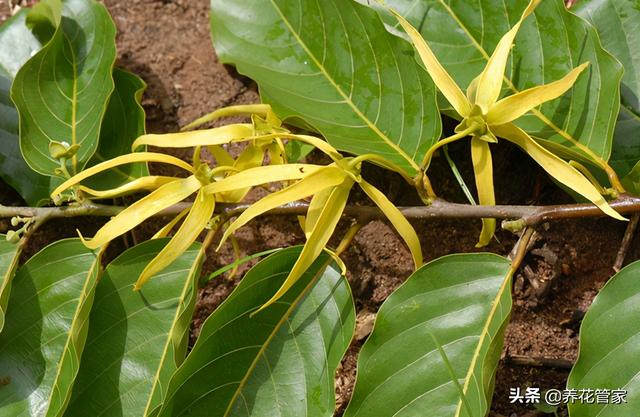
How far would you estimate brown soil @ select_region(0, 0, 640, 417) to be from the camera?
1505 mm

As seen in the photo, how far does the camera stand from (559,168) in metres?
1.15

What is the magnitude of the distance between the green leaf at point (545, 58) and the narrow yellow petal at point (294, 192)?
0.39 metres

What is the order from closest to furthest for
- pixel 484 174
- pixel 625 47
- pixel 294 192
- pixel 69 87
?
pixel 294 192, pixel 484 174, pixel 625 47, pixel 69 87

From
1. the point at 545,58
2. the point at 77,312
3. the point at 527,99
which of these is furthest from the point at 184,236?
the point at 545,58

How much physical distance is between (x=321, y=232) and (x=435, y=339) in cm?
27

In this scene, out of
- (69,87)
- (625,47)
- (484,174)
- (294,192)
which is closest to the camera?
(294,192)

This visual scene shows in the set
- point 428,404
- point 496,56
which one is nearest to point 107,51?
point 496,56

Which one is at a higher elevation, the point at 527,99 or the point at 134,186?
the point at 527,99

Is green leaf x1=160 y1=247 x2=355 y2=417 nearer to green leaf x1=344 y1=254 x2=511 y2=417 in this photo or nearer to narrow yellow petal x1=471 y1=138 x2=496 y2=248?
green leaf x1=344 y1=254 x2=511 y2=417

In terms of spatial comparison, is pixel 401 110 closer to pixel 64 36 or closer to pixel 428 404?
pixel 428 404

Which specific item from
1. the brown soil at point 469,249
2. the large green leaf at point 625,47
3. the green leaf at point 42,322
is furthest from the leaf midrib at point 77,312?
the large green leaf at point 625,47

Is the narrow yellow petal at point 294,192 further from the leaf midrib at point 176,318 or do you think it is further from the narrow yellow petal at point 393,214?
the leaf midrib at point 176,318

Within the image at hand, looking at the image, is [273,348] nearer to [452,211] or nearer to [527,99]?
[452,211]

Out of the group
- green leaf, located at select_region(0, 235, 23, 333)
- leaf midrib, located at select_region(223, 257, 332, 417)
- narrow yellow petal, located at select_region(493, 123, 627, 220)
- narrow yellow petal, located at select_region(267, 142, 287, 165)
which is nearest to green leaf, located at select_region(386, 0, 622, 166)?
narrow yellow petal, located at select_region(493, 123, 627, 220)
